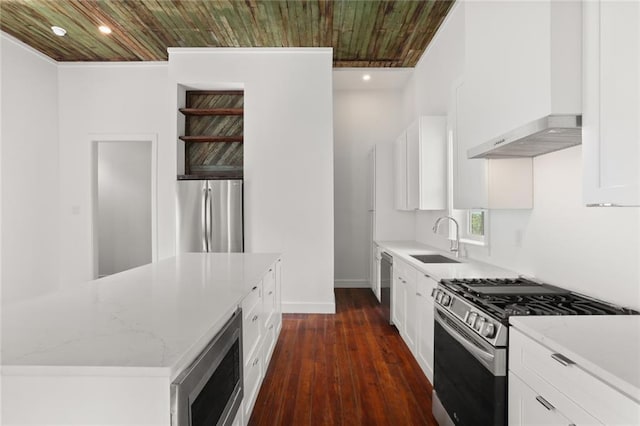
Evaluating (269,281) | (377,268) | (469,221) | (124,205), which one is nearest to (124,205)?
(124,205)

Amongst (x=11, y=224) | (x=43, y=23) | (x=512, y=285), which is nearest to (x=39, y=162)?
(x=11, y=224)

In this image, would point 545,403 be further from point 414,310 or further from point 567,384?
point 414,310

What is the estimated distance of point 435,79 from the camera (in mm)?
4113

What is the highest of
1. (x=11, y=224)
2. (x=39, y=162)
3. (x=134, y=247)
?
(x=39, y=162)

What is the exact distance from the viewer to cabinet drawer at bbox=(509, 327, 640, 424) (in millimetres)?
903

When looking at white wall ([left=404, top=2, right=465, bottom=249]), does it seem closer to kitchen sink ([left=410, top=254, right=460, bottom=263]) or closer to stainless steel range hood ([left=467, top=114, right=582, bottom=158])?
kitchen sink ([left=410, top=254, right=460, bottom=263])

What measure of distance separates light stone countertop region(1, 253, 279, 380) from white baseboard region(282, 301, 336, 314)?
245 cm

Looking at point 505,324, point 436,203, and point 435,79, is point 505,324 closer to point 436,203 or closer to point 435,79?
point 436,203

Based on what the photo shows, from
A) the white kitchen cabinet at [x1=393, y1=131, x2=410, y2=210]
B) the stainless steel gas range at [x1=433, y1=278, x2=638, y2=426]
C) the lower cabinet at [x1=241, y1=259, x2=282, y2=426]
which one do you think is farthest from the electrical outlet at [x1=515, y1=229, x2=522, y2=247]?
the lower cabinet at [x1=241, y1=259, x2=282, y2=426]

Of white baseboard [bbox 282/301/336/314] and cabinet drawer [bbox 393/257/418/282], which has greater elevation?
cabinet drawer [bbox 393/257/418/282]

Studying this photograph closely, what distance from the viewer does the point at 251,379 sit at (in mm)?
2070

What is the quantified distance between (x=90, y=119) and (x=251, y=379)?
479cm

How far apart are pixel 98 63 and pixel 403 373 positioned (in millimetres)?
5594

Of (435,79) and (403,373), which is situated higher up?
(435,79)
